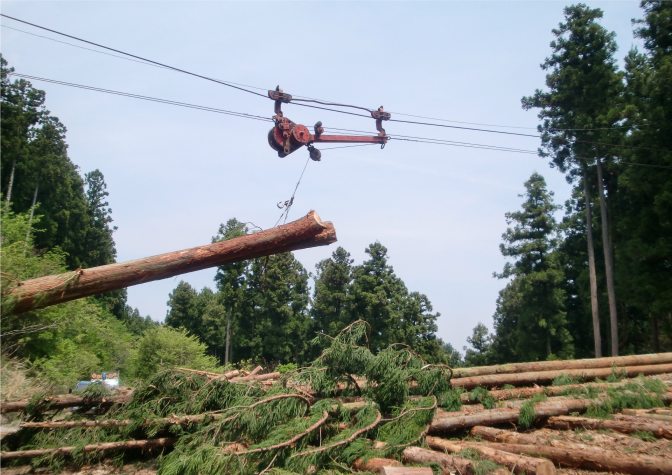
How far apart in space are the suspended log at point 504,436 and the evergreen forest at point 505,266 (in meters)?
2.32

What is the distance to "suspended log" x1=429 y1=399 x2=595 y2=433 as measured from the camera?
558 cm

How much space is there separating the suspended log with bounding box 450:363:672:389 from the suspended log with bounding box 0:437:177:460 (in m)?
4.56

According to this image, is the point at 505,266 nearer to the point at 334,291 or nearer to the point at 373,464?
the point at 334,291

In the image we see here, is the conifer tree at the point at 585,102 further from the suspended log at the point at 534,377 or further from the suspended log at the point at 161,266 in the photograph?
the suspended log at the point at 161,266

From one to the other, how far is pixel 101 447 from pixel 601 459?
545cm

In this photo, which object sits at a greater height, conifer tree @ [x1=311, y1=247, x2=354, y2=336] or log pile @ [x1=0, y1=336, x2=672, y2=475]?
conifer tree @ [x1=311, y1=247, x2=354, y2=336]

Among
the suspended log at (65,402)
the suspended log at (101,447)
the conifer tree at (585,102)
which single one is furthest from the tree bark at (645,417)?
the conifer tree at (585,102)

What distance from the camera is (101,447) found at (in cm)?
553

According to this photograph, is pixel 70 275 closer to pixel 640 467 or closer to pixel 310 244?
pixel 310 244

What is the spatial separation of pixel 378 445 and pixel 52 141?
41.0 metres

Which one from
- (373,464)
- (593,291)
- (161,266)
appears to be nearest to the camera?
(373,464)

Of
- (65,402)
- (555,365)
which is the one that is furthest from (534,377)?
(65,402)

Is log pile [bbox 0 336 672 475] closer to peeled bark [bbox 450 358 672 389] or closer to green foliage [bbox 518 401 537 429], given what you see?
green foliage [bbox 518 401 537 429]

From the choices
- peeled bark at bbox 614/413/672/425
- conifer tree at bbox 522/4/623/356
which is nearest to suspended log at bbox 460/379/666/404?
peeled bark at bbox 614/413/672/425
